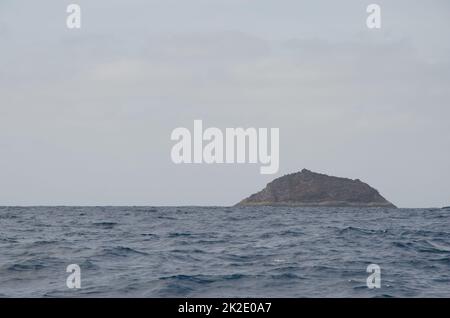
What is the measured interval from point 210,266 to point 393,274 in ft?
19.9

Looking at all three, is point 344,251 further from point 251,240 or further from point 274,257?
point 251,240

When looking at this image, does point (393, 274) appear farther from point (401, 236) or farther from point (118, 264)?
point (401, 236)


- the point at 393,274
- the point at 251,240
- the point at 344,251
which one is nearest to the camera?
the point at 393,274

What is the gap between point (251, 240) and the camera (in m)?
28.8

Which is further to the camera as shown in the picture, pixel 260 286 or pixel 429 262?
pixel 429 262

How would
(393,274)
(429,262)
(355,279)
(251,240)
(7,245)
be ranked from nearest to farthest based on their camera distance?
(355,279), (393,274), (429,262), (7,245), (251,240)

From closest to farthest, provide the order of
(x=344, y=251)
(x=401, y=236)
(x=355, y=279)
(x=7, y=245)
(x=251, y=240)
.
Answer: (x=355, y=279) < (x=344, y=251) < (x=7, y=245) < (x=251, y=240) < (x=401, y=236)

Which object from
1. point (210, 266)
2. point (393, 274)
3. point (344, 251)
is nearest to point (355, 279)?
point (393, 274)

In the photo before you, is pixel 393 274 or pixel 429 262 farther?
pixel 429 262
